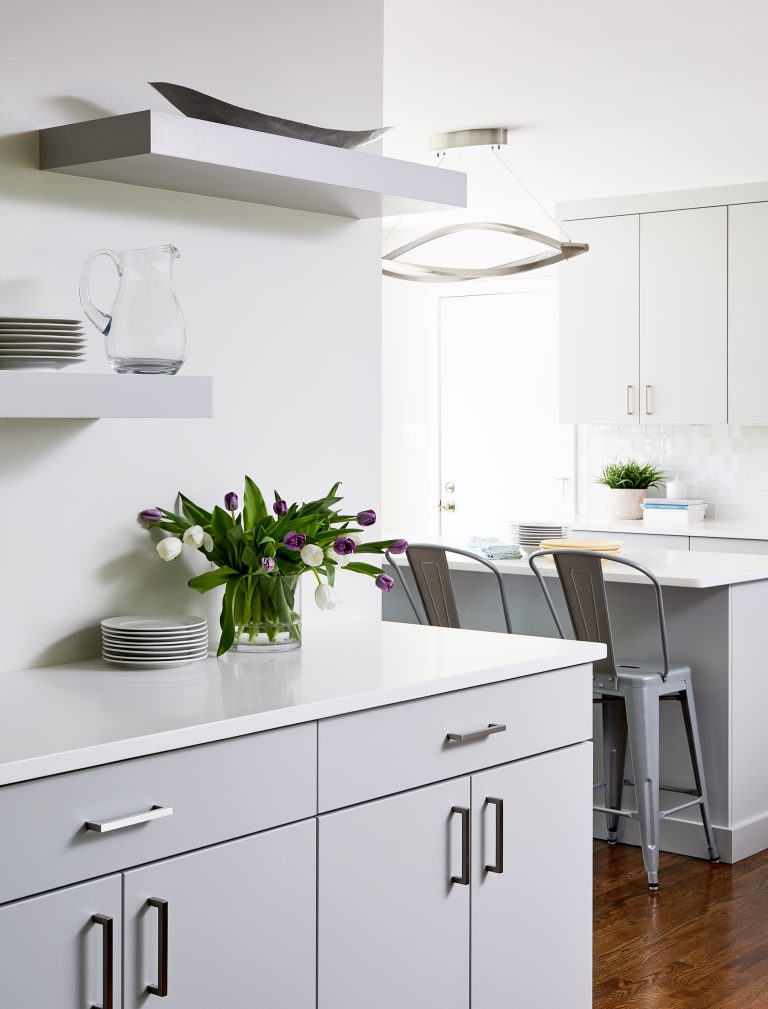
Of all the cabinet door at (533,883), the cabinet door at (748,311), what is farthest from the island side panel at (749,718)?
the cabinet door at (748,311)

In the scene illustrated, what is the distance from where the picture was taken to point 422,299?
7395mm

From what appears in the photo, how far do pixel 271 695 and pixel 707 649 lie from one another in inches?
90.7

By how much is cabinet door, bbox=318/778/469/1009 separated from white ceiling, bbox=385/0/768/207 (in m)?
2.40

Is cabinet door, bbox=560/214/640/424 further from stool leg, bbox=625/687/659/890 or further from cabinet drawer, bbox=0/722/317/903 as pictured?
cabinet drawer, bbox=0/722/317/903

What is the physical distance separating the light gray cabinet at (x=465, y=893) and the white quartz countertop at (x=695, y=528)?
11.7 feet

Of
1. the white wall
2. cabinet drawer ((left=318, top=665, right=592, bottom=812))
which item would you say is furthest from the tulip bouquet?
cabinet drawer ((left=318, top=665, right=592, bottom=812))

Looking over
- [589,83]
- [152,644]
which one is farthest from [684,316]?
[152,644]

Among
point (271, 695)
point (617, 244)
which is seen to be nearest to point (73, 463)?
point (271, 695)

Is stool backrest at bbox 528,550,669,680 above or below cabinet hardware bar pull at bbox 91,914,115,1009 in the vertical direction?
above

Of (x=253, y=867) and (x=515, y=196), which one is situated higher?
(x=515, y=196)

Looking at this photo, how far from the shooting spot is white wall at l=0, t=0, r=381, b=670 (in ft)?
7.03

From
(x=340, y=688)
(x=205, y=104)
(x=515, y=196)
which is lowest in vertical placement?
(x=340, y=688)

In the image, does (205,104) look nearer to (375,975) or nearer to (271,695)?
(271,695)

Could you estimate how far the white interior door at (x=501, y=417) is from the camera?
6980 mm
